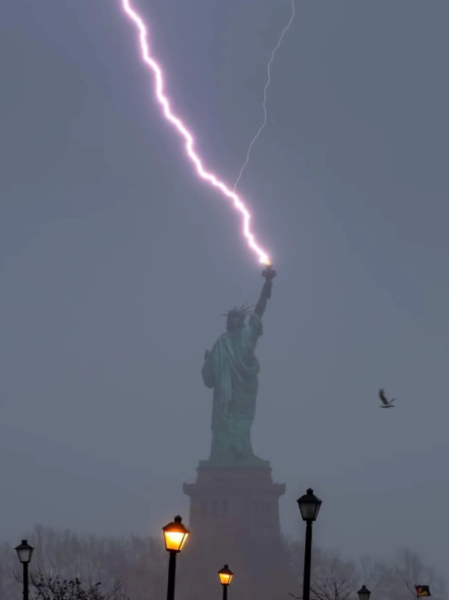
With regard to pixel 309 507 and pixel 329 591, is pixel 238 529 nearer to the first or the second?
pixel 329 591

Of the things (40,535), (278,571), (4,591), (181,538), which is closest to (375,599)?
(278,571)

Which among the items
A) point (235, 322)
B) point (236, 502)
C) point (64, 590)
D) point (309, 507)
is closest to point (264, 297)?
point (235, 322)

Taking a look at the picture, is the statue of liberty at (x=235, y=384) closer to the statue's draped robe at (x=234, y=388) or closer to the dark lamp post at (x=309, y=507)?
the statue's draped robe at (x=234, y=388)

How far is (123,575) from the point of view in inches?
3799

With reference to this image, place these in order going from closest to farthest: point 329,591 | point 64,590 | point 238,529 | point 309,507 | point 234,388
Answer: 1. point 309,507
2. point 64,590
3. point 329,591
4. point 238,529
5. point 234,388

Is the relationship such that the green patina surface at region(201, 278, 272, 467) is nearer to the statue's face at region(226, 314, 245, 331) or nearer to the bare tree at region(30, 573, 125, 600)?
the statue's face at region(226, 314, 245, 331)

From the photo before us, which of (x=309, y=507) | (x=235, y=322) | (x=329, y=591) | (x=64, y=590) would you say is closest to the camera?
(x=309, y=507)

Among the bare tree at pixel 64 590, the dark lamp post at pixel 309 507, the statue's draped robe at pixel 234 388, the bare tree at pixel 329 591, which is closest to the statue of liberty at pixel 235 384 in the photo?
the statue's draped robe at pixel 234 388

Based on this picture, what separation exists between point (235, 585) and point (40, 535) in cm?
3387

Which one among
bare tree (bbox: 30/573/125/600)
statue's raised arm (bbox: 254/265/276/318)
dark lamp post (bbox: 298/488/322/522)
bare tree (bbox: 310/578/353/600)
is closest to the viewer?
dark lamp post (bbox: 298/488/322/522)

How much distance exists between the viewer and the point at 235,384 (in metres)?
94.3

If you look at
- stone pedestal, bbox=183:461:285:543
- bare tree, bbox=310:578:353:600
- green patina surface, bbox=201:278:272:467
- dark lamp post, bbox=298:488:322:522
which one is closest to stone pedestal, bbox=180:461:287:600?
stone pedestal, bbox=183:461:285:543

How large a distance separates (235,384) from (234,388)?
272 millimetres

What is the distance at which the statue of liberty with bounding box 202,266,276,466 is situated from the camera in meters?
93.9
